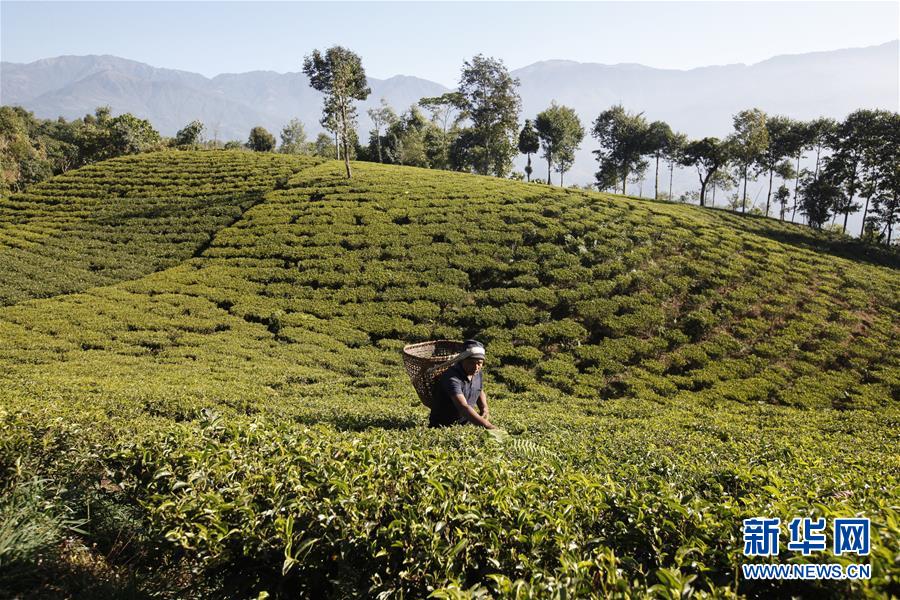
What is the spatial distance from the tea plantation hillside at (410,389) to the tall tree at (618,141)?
28.7 m

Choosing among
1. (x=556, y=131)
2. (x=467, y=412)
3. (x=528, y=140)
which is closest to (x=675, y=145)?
(x=556, y=131)

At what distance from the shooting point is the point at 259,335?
15.2m

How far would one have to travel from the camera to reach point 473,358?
682 cm

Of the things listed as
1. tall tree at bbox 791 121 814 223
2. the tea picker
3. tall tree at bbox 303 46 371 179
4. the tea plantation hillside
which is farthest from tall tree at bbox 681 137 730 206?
the tea picker

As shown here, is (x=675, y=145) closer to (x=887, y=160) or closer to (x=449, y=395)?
(x=887, y=160)

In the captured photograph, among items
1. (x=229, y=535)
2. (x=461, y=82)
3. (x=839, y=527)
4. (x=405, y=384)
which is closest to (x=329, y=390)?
(x=405, y=384)

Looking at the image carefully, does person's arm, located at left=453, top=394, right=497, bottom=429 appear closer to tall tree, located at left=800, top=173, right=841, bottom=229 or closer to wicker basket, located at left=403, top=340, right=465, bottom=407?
wicker basket, located at left=403, top=340, right=465, bottom=407

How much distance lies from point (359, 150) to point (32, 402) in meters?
60.8

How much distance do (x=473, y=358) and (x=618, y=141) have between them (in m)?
60.7

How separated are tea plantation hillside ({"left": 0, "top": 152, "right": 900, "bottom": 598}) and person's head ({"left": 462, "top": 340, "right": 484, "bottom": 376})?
115 cm

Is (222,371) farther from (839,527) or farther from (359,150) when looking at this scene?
(359,150)

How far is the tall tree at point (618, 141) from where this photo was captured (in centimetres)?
5872

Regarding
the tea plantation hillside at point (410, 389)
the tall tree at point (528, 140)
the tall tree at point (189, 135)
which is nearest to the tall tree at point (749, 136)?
the tea plantation hillside at point (410, 389)

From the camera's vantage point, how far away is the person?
21.9 feet
